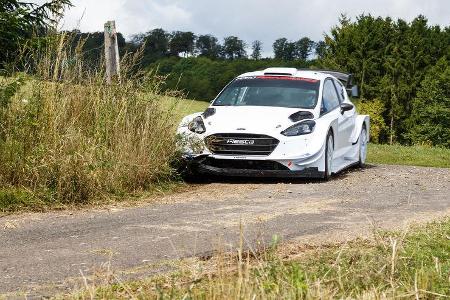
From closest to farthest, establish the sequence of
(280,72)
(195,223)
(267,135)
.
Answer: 1. (195,223)
2. (267,135)
3. (280,72)

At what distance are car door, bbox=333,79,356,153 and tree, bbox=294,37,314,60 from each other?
428 ft

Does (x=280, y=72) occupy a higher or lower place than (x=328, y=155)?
higher

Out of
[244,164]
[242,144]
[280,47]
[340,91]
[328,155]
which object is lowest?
[244,164]

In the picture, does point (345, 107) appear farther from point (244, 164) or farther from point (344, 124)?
point (244, 164)

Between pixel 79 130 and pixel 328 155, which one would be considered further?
pixel 328 155

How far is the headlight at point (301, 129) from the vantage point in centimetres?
1352

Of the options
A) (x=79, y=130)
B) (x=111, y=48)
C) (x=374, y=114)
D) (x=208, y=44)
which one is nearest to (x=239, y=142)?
(x=79, y=130)

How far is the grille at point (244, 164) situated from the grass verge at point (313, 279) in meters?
6.56

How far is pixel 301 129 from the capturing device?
537 inches

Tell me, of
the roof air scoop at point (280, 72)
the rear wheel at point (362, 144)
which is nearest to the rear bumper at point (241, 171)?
the roof air scoop at point (280, 72)

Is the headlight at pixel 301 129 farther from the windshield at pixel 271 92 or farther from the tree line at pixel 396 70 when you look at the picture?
the tree line at pixel 396 70

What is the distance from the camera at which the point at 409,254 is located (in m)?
6.52

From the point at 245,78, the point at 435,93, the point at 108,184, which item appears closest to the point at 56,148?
the point at 108,184

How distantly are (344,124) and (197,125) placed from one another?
2.91 meters
